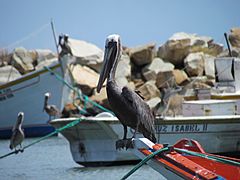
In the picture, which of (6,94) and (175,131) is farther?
(6,94)

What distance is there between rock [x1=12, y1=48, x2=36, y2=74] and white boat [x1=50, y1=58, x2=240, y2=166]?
25.5m

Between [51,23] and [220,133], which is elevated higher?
[51,23]

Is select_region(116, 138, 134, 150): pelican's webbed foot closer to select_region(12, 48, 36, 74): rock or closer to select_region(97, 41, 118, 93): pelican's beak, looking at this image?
select_region(97, 41, 118, 93): pelican's beak

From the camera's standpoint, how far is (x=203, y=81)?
96.2 ft

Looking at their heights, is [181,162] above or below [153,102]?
above

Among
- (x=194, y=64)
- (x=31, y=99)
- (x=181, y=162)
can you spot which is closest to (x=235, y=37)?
(x=194, y=64)

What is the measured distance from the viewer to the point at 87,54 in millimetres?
36625

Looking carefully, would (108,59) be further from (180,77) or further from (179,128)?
(180,77)

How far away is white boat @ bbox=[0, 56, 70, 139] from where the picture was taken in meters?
30.9

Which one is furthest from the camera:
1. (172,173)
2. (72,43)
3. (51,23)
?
(72,43)

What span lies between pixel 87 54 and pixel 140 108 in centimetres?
2853

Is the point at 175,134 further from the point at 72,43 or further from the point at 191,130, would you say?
the point at 72,43

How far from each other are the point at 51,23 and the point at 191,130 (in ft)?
45.7

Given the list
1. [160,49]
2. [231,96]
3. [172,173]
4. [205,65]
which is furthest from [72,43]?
[172,173]
